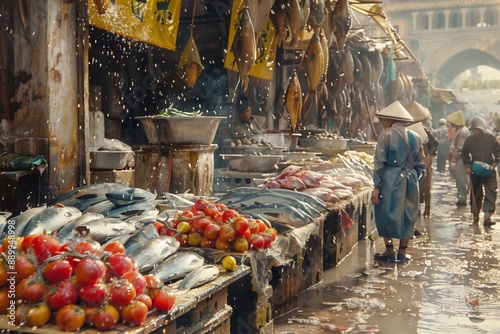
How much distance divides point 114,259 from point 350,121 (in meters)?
16.3

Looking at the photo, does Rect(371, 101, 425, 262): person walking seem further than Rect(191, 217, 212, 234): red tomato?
Yes

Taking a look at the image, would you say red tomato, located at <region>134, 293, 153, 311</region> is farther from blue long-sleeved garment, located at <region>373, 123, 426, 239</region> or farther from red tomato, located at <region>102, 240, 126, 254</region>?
blue long-sleeved garment, located at <region>373, 123, 426, 239</region>

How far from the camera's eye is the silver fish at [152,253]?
13.2 ft

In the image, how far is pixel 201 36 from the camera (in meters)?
12.6

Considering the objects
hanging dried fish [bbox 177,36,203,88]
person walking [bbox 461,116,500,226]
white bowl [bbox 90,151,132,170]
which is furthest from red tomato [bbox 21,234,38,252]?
person walking [bbox 461,116,500,226]

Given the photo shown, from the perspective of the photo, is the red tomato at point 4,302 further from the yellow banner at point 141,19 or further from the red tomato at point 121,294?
the yellow banner at point 141,19

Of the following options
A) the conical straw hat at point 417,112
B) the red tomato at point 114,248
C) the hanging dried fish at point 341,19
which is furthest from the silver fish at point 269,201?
the conical straw hat at point 417,112

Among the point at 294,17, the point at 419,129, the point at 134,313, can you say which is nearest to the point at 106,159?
the point at 294,17

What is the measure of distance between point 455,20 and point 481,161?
5047 centimetres

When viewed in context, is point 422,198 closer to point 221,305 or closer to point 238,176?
point 238,176

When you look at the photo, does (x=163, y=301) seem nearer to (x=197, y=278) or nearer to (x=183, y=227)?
(x=197, y=278)

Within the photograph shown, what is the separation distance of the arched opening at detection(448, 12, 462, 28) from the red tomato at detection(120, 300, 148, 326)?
60.5 metres

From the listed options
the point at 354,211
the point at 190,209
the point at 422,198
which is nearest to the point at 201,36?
the point at 354,211

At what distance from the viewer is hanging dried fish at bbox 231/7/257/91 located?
8.03 m
